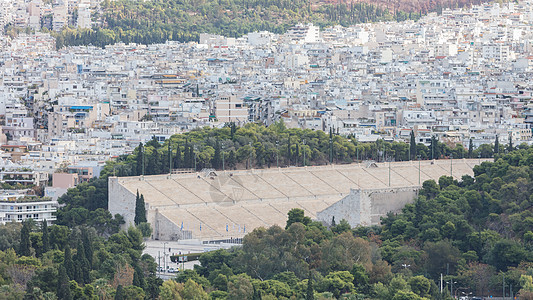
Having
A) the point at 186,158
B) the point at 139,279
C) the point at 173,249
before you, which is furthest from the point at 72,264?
the point at 186,158

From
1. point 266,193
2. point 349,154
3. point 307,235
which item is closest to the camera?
point 307,235

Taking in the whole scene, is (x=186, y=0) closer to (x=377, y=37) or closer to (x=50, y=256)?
(x=377, y=37)

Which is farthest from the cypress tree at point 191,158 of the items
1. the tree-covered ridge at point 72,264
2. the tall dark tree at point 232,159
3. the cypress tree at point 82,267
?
the cypress tree at point 82,267

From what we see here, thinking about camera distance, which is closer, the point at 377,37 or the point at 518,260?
the point at 518,260

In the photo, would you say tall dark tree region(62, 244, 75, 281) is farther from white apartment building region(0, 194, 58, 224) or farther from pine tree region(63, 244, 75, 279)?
white apartment building region(0, 194, 58, 224)

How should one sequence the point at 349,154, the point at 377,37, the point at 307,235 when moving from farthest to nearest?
the point at 377,37, the point at 349,154, the point at 307,235

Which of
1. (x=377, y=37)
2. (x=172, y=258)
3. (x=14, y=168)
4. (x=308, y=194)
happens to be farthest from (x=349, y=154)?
(x=377, y=37)
